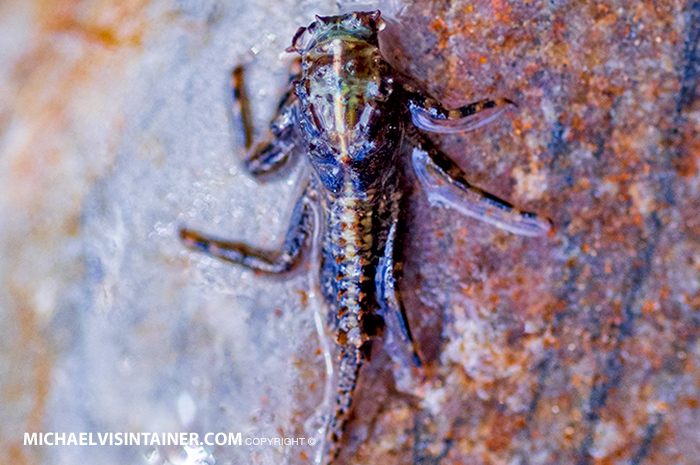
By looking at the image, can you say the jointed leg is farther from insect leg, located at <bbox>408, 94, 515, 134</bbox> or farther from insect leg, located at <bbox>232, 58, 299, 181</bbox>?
insect leg, located at <bbox>232, 58, 299, 181</bbox>

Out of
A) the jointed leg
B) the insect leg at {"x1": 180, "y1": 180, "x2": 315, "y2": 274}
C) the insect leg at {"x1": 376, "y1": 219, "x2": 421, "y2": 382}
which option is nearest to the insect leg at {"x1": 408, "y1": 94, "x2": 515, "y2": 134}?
the jointed leg

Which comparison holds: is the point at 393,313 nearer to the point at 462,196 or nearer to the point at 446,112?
the point at 462,196

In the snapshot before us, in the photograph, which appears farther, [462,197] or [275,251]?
[275,251]

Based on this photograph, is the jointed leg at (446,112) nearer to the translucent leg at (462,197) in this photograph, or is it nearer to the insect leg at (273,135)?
the translucent leg at (462,197)

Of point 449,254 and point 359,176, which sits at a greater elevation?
point 359,176

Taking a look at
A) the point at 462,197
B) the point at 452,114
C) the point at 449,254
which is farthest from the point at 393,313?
the point at 452,114

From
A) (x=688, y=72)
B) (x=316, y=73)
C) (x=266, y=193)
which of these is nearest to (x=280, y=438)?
(x=266, y=193)
